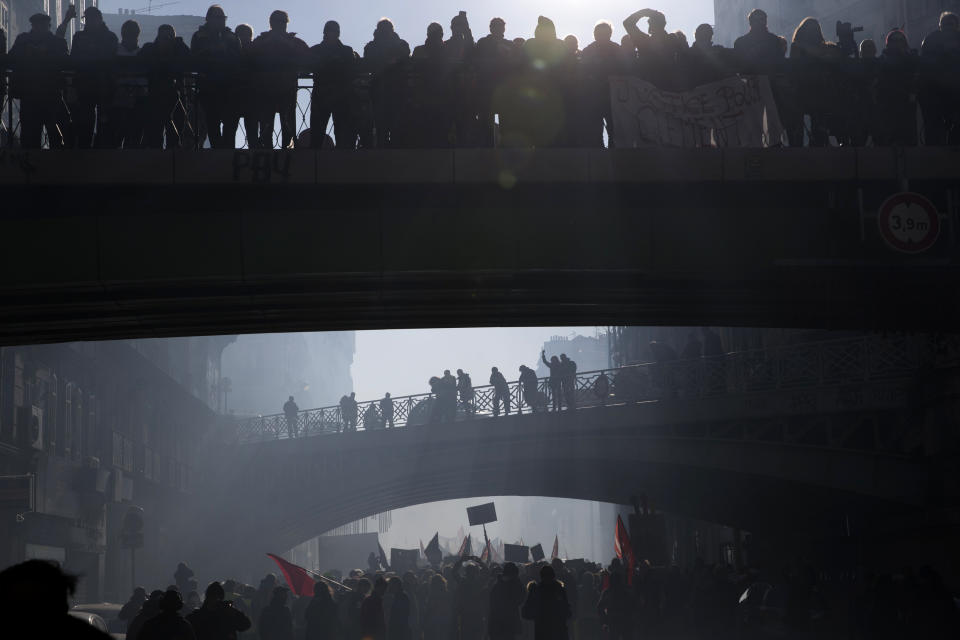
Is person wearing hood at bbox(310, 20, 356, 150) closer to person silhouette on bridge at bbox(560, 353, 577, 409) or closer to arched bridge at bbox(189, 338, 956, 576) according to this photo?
arched bridge at bbox(189, 338, 956, 576)

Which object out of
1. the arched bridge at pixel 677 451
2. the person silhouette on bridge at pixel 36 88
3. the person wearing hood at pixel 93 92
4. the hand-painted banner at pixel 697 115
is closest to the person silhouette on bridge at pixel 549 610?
the hand-painted banner at pixel 697 115

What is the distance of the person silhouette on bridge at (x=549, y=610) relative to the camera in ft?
48.5

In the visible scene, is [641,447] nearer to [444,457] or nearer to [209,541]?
[444,457]

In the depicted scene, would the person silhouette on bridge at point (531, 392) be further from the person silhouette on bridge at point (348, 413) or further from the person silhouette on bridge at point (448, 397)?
the person silhouette on bridge at point (348, 413)

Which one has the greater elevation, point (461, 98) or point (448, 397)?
point (461, 98)

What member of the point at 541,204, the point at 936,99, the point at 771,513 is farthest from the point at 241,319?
the point at 771,513

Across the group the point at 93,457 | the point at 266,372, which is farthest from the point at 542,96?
the point at 266,372

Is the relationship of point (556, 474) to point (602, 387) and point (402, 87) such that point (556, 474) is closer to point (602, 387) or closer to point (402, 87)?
point (602, 387)

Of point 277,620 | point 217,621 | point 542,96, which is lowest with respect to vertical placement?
point 277,620

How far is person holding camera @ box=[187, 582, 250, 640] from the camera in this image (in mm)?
12258

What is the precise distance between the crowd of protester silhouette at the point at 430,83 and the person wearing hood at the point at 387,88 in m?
0.02

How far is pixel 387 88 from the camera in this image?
51.1ft

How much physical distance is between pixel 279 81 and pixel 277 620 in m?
6.22

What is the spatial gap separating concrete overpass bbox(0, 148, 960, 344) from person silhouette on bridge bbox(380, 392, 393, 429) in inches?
1080
